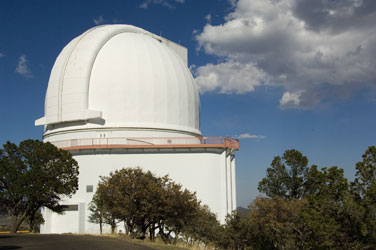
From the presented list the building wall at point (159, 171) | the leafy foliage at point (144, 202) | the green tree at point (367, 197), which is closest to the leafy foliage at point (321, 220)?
the green tree at point (367, 197)

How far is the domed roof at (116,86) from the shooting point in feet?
97.5

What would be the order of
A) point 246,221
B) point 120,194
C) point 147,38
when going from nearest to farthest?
point 120,194 → point 246,221 → point 147,38

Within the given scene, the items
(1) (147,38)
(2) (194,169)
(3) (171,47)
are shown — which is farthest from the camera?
(3) (171,47)

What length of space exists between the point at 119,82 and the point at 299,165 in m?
14.2

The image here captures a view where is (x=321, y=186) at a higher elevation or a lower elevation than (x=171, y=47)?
lower

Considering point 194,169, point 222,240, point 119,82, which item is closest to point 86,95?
point 119,82

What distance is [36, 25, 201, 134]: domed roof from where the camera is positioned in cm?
2970

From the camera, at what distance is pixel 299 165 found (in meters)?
28.3

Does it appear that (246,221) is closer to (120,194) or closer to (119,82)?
(120,194)

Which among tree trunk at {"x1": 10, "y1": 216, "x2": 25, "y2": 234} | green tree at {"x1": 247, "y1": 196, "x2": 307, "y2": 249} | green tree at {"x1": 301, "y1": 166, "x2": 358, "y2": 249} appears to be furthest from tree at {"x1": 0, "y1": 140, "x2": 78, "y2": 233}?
green tree at {"x1": 301, "y1": 166, "x2": 358, "y2": 249}

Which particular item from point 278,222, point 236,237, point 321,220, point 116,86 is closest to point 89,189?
point 116,86

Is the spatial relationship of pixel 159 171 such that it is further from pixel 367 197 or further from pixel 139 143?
pixel 367 197

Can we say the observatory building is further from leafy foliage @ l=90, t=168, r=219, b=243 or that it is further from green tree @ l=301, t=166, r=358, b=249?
green tree @ l=301, t=166, r=358, b=249

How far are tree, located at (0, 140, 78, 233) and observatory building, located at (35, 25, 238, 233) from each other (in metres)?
5.00
